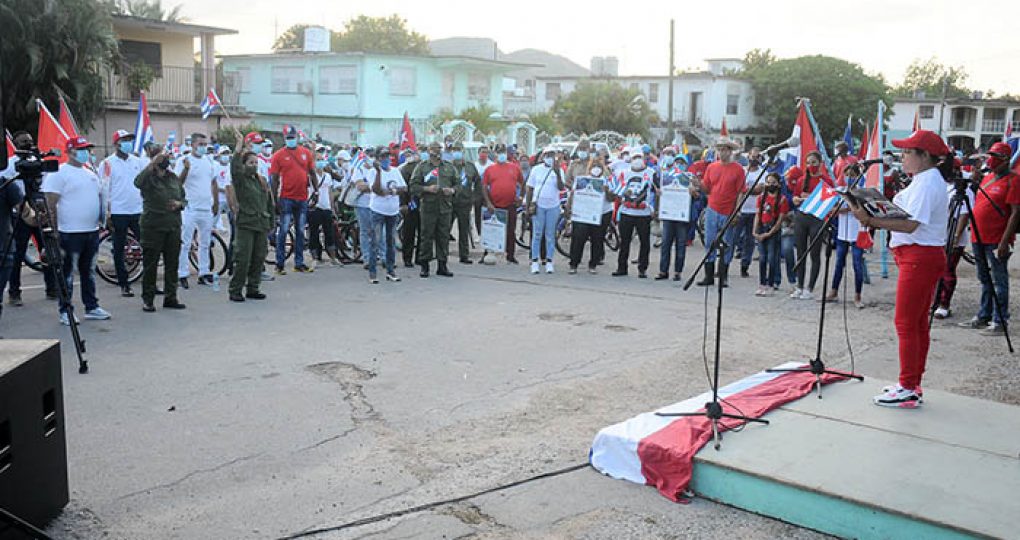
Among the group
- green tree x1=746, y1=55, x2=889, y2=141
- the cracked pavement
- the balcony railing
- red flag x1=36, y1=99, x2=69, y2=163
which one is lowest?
the cracked pavement

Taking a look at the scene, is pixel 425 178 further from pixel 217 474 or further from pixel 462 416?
pixel 217 474

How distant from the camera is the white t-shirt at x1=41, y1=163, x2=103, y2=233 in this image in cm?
985

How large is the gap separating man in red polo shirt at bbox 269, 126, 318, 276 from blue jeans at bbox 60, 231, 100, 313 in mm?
3642

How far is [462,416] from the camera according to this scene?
6852mm

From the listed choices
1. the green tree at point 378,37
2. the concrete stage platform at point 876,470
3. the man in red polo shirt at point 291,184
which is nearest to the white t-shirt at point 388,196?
the man in red polo shirt at point 291,184

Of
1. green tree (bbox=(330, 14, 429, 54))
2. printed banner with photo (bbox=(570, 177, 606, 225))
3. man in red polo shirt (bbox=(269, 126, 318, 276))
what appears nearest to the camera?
man in red polo shirt (bbox=(269, 126, 318, 276))

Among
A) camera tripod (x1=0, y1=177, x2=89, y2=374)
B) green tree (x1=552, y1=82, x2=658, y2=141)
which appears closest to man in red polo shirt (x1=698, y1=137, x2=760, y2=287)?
camera tripod (x1=0, y1=177, x2=89, y2=374)

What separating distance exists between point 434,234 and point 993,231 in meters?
7.77

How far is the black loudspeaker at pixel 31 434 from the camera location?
4219 millimetres

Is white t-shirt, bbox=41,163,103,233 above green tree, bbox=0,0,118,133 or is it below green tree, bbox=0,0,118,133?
below

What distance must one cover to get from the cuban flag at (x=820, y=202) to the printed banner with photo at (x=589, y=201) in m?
3.52

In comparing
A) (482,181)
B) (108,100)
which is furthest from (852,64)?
(482,181)

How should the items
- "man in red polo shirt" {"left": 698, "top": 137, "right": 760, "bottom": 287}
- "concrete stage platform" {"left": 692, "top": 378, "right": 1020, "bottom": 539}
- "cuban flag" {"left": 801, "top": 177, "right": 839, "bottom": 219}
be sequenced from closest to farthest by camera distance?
"concrete stage platform" {"left": 692, "top": 378, "right": 1020, "bottom": 539}
"cuban flag" {"left": 801, "top": 177, "right": 839, "bottom": 219}
"man in red polo shirt" {"left": 698, "top": 137, "right": 760, "bottom": 287}

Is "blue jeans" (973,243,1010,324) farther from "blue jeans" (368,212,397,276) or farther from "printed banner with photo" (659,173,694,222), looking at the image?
Answer: "blue jeans" (368,212,397,276)
